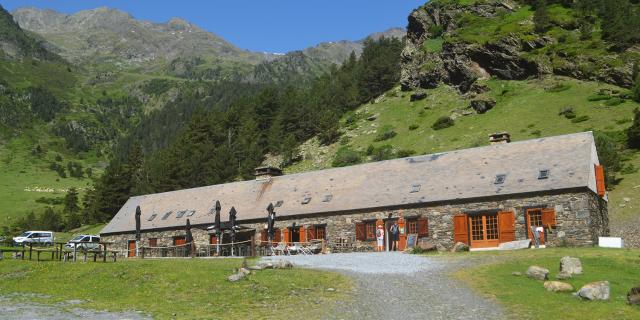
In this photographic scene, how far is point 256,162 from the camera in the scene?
284 ft

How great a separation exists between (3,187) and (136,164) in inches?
1612

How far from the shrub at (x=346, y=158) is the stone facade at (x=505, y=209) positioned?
32098 millimetres

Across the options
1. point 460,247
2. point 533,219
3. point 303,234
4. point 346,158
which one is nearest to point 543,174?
point 533,219

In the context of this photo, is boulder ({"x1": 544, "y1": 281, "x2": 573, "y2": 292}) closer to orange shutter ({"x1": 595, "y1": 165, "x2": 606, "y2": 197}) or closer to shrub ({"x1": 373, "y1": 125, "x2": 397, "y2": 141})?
orange shutter ({"x1": 595, "y1": 165, "x2": 606, "y2": 197})

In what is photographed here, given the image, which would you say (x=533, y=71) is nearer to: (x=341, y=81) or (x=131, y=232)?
(x=341, y=81)

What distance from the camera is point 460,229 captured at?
34.7 metres

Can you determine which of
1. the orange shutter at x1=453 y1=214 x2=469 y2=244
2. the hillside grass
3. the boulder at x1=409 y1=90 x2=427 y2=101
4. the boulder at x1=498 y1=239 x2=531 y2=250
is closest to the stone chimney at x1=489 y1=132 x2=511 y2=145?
the orange shutter at x1=453 y1=214 x2=469 y2=244

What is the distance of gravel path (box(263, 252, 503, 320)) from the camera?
1541 centimetres

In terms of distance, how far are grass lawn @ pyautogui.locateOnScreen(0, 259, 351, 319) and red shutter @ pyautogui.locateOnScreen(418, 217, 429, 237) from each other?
13741mm

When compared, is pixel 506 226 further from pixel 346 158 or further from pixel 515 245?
pixel 346 158

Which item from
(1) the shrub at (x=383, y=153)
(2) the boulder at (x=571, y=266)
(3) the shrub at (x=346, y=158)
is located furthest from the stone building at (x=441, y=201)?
(3) the shrub at (x=346, y=158)

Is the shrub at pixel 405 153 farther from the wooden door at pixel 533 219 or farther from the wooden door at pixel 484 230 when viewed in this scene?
the wooden door at pixel 533 219

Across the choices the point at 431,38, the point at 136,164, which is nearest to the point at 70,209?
the point at 136,164

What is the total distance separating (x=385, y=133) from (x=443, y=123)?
334 inches
